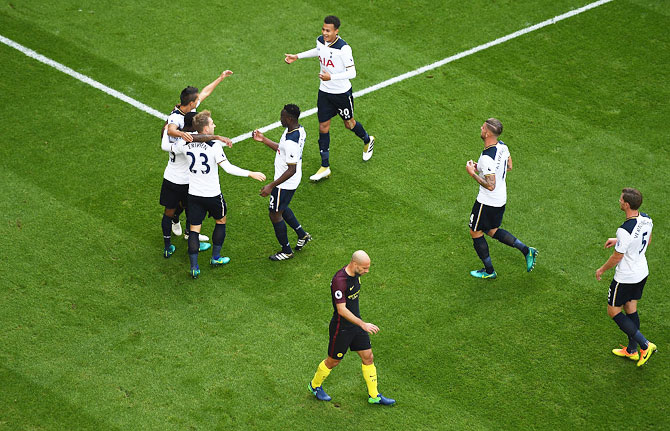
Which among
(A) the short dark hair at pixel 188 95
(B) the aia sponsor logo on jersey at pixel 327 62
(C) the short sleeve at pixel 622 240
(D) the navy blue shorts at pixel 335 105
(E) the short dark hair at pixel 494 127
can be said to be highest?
(E) the short dark hair at pixel 494 127

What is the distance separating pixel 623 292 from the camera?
9.02m

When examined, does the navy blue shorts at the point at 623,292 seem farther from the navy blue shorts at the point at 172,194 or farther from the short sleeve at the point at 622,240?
the navy blue shorts at the point at 172,194

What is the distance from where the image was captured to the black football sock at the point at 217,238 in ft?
34.2

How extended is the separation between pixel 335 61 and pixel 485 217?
11.8ft

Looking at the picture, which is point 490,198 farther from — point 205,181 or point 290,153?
point 205,181

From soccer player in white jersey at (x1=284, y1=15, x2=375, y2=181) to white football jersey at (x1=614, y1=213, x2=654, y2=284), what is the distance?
483 centimetres

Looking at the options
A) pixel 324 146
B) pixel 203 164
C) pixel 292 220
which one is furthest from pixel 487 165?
pixel 203 164

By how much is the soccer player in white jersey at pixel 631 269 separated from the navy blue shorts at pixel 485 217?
4.95ft

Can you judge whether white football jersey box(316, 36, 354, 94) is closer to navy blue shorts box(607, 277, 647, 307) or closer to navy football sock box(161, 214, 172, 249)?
navy football sock box(161, 214, 172, 249)

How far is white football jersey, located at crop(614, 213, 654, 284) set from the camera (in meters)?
8.73

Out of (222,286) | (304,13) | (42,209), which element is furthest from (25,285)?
(304,13)

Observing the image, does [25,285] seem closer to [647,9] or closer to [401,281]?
[401,281]

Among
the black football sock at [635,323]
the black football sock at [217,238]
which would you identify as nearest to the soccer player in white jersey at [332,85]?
the black football sock at [217,238]

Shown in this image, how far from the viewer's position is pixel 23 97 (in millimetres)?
13414
